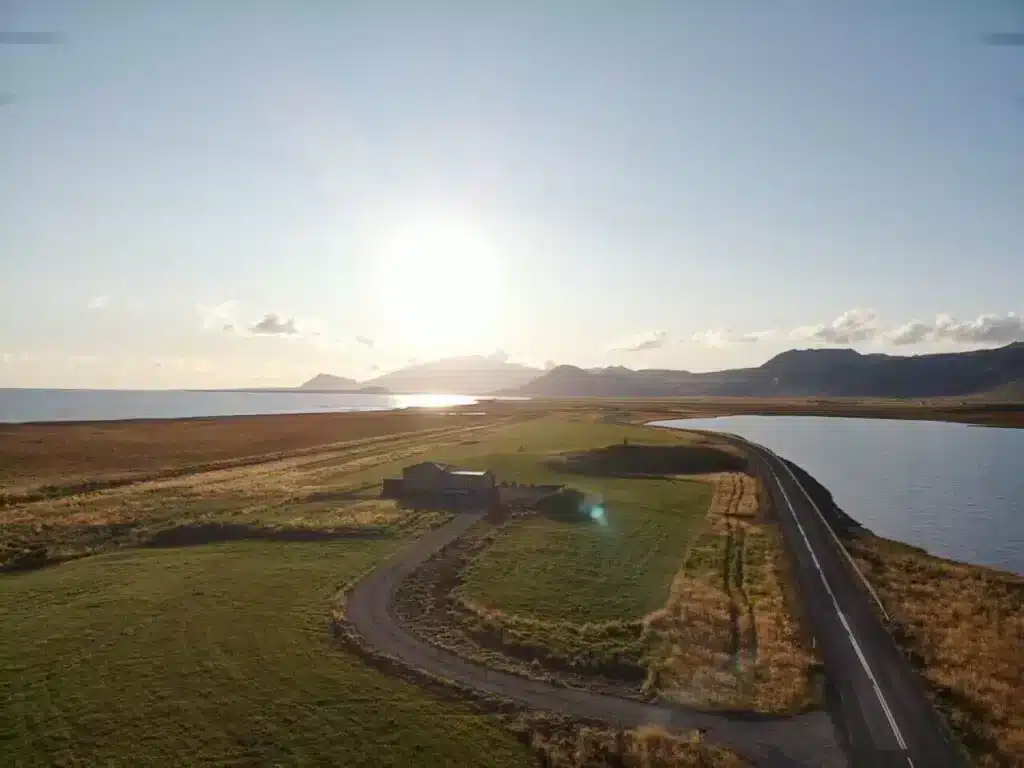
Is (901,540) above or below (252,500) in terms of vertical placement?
below

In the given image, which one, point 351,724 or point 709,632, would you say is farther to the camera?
point 709,632

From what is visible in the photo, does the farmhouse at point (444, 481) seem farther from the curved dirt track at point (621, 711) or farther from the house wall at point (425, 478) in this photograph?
the curved dirt track at point (621, 711)

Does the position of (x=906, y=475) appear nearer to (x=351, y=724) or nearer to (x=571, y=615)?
(x=571, y=615)

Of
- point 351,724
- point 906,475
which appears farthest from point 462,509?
point 906,475

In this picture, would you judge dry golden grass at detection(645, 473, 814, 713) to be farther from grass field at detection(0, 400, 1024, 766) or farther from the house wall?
the house wall

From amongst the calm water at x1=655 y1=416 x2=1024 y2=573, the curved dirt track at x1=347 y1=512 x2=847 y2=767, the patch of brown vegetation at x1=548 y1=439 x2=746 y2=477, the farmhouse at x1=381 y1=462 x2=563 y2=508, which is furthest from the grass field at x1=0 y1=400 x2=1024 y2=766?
the patch of brown vegetation at x1=548 y1=439 x2=746 y2=477

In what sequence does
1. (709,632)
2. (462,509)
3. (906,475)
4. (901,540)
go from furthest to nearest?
(906,475) < (462,509) < (901,540) < (709,632)

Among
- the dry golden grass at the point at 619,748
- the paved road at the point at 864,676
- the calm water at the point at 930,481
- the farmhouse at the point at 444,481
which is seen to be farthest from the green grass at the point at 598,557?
the calm water at the point at 930,481

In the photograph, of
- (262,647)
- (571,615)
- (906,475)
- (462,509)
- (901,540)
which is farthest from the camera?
(906,475)
